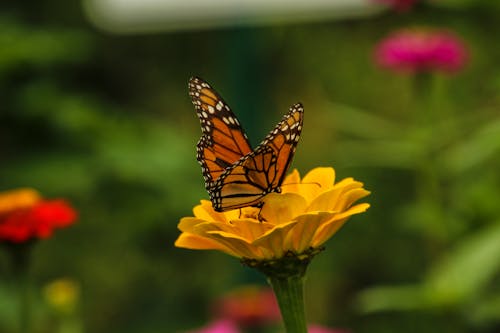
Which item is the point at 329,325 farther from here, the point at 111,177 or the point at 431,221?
the point at 431,221

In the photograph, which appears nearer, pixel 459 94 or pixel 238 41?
pixel 238 41

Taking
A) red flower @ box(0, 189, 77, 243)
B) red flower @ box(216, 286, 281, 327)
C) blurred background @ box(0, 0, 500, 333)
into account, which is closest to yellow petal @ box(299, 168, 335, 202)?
red flower @ box(0, 189, 77, 243)

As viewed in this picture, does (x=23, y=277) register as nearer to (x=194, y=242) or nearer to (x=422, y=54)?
(x=194, y=242)

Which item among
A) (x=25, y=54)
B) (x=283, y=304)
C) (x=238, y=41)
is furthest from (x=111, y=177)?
(x=283, y=304)

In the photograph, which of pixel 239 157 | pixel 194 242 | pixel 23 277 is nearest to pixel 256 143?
pixel 23 277

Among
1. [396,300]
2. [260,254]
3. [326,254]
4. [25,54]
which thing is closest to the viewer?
[260,254]

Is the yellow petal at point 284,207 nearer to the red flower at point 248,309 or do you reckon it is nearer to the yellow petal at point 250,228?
the yellow petal at point 250,228

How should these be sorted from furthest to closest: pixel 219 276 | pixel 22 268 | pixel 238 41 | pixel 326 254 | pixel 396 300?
pixel 219 276, pixel 326 254, pixel 238 41, pixel 396 300, pixel 22 268
